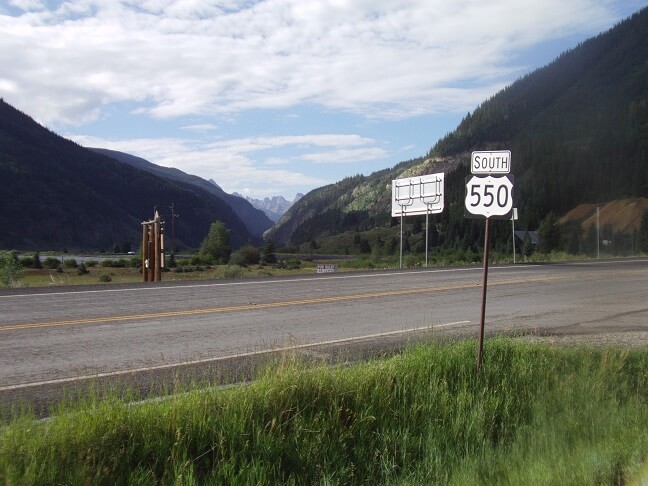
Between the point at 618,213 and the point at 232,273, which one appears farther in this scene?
the point at 618,213

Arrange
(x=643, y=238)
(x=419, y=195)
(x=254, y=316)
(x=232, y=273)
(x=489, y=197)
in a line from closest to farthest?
(x=489, y=197), (x=254, y=316), (x=232, y=273), (x=419, y=195), (x=643, y=238)

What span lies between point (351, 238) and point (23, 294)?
16671cm

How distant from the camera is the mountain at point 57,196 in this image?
134 meters

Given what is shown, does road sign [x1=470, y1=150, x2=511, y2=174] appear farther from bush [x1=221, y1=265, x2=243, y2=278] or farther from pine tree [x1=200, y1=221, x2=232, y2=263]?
pine tree [x1=200, y1=221, x2=232, y2=263]

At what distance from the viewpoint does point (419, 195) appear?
3381cm

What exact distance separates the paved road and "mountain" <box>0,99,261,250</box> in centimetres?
12241

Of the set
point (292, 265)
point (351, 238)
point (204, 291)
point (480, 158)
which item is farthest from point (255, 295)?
point (351, 238)

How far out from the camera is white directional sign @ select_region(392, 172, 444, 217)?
3275cm

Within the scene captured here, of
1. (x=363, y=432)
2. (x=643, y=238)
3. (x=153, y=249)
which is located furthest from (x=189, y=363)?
(x=643, y=238)

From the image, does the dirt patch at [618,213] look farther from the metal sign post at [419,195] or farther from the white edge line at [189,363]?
the white edge line at [189,363]

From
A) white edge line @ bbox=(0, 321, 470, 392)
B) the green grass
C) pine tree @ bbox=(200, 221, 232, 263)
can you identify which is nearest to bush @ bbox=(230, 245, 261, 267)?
pine tree @ bbox=(200, 221, 232, 263)

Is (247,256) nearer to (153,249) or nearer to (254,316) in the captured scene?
(153,249)

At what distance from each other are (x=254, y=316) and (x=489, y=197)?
18.0 feet

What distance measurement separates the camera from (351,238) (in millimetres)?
181375
